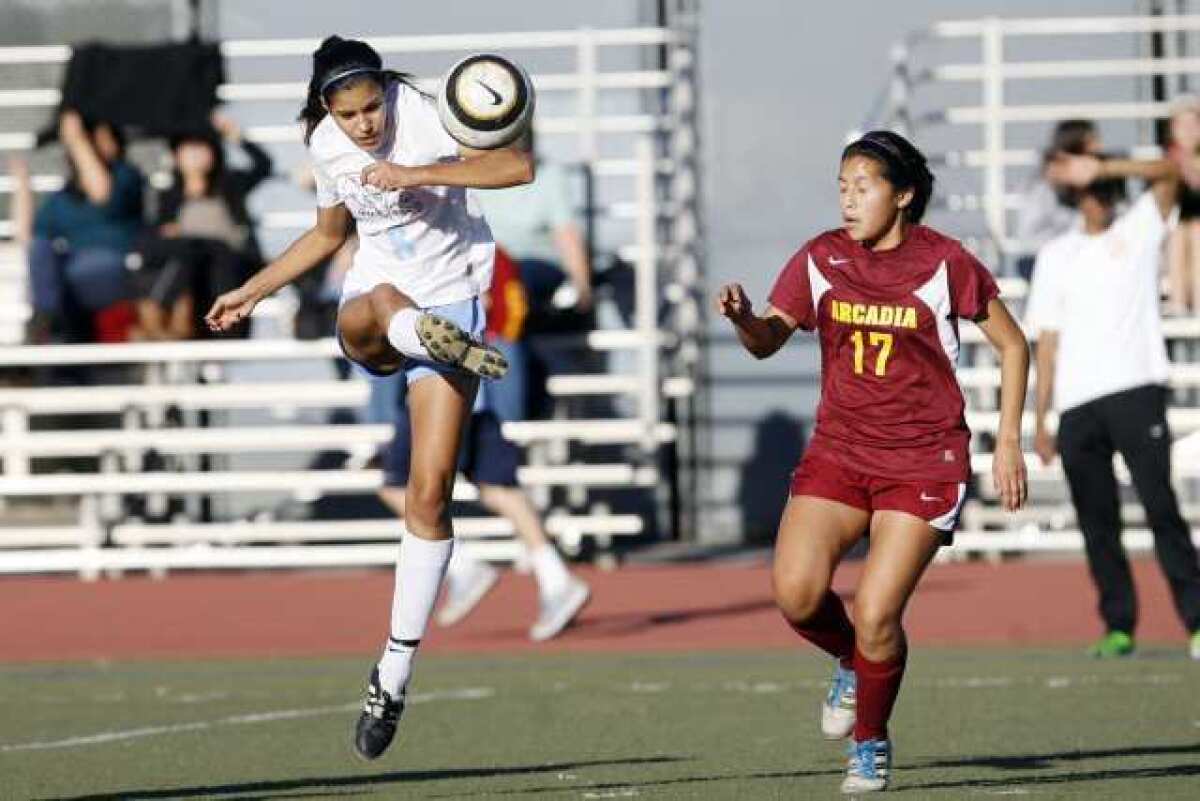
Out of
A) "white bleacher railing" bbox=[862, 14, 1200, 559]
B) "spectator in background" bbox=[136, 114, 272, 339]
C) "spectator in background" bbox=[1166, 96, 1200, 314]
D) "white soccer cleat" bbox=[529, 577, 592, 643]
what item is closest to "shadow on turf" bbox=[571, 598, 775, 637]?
"white soccer cleat" bbox=[529, 577, 592, 643]

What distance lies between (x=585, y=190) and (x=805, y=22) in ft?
7.94

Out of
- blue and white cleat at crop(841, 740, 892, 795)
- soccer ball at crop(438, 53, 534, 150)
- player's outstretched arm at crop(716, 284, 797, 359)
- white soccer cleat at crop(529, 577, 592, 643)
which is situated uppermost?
soccer ball at crop(438, 53, 534, 150)

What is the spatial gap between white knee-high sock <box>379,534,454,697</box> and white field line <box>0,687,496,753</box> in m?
1.78

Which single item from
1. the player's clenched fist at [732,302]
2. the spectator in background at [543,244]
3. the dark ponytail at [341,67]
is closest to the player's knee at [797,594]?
the player's clenched fist at [732,302]

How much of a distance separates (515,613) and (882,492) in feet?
23.8

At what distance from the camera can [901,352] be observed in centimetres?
843

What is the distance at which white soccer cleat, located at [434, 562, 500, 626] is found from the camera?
1435cm

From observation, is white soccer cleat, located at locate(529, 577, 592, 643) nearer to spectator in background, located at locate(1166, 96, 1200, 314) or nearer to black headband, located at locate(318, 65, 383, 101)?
spectator in background, located at locate(1166, 96, 1200, 314)

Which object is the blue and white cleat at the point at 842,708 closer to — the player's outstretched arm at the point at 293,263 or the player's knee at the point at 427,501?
the player's knee at the point at 427,501

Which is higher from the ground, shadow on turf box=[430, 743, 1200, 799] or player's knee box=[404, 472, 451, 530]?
player's knee box=[404, 472, 451, 530]

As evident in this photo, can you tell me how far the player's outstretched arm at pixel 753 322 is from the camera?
811 centimetres

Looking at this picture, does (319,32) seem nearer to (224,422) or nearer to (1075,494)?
(224,422)

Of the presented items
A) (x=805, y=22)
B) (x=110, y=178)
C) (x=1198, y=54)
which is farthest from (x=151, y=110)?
(x=1198, y=54)

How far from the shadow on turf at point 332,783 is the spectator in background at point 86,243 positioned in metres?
9.15
